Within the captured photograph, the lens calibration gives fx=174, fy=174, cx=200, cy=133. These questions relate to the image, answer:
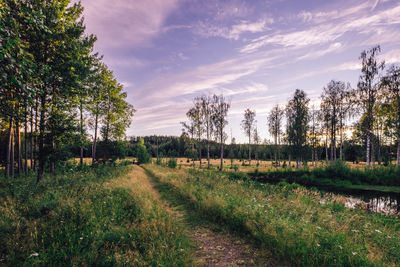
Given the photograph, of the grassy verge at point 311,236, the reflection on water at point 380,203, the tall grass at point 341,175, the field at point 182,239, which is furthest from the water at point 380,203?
the tall grass at point 341,175

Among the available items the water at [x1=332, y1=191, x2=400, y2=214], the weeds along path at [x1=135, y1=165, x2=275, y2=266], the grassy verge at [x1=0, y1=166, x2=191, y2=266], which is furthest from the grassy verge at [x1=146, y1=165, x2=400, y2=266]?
the water at [x1=332, y1=191, x2=400, y2=214]

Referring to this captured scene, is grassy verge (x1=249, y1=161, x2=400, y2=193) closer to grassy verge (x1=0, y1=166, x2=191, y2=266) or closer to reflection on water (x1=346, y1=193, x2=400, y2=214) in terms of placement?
reflection on water (x1=346, y1=193, x2=400, y2=214)

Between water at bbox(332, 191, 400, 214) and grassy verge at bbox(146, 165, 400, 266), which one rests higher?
grassy verge at bbox(146, 165, 400, 266)

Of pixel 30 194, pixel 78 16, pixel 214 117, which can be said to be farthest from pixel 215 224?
pixel 214 117

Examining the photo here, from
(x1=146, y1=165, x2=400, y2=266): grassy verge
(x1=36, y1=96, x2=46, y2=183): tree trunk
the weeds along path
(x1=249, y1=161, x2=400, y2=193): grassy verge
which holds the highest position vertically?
(x1=36, y1=96, x2=46, y2=183): tree trunk

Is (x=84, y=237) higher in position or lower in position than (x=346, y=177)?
higher

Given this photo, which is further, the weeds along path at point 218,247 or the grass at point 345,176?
the grass at point 345,176

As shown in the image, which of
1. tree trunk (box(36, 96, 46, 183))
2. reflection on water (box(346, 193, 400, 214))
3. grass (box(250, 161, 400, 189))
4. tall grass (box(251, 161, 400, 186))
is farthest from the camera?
tall grass (box(251, 161, 400, 186))

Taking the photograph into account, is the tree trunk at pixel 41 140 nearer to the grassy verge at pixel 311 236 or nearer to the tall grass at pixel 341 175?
the grassy verge at pixel 311 236

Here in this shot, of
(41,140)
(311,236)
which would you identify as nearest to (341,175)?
(311,236)

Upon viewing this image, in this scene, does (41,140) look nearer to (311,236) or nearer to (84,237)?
(84,237)

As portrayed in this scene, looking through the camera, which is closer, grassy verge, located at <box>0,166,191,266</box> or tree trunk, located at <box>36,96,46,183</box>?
grassy verge, located at <box>0,166,191,266</box>

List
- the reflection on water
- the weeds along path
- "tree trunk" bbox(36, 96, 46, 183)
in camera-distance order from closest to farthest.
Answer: the weeds along path
the reflection on water
"tree trunk" bbox(36, 96, 46, 183)

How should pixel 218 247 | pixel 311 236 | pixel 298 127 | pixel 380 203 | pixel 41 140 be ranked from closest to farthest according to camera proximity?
pixel 311 236 → pixel 218 247 → pixel 41 140 → pixel 380 203 → pixel 298 127
